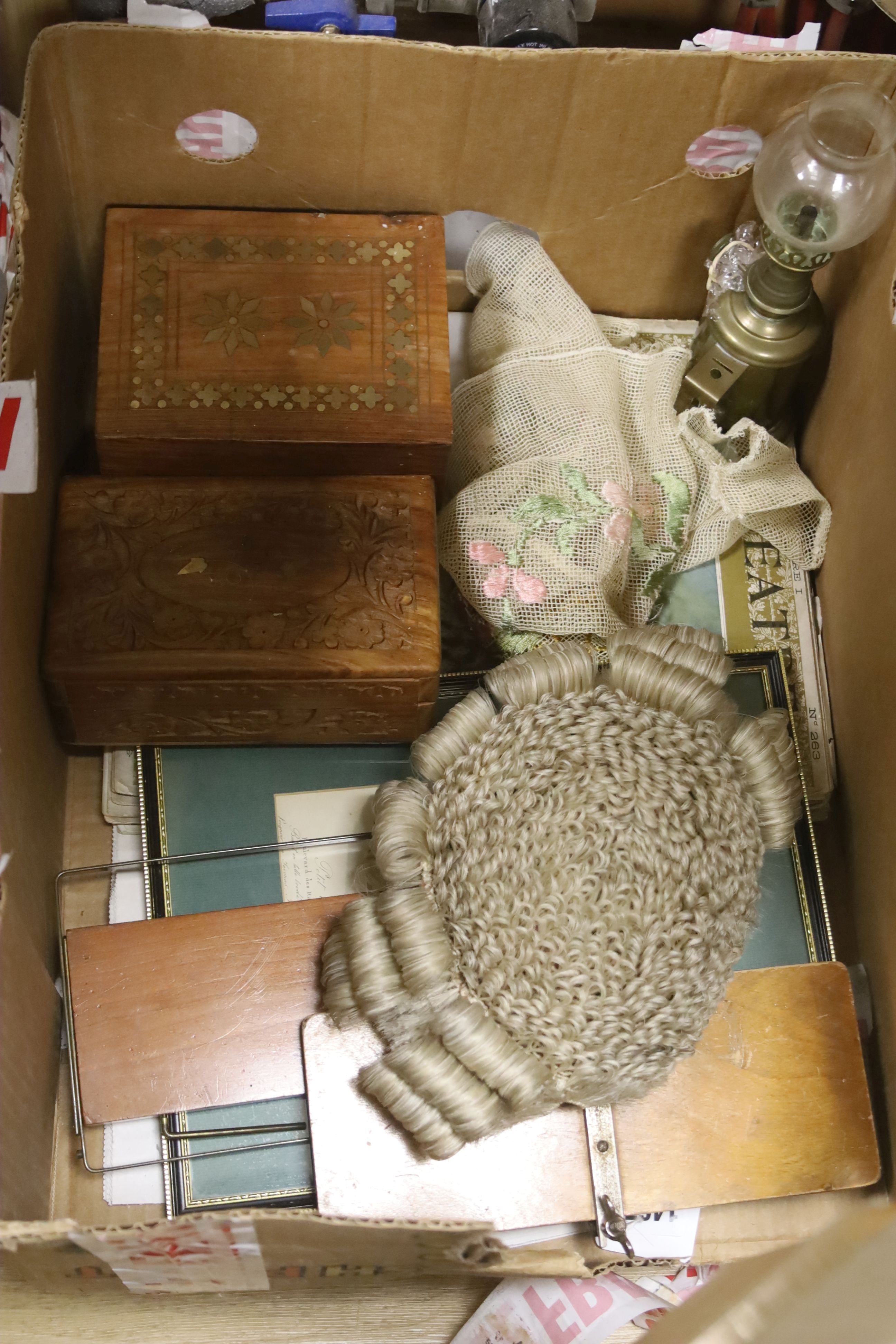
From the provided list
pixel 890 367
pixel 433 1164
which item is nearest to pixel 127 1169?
pixel 433 1164

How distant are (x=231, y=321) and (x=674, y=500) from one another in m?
0.37

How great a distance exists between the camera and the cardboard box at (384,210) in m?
0.73

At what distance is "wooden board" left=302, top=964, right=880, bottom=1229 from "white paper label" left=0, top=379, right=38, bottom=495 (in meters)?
0.40

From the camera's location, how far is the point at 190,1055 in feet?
2.52

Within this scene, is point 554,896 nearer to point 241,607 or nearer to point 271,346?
point 241,607

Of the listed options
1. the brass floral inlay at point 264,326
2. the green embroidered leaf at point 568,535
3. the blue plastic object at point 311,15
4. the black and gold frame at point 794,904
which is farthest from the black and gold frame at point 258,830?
the blue plastic object at point 311,15

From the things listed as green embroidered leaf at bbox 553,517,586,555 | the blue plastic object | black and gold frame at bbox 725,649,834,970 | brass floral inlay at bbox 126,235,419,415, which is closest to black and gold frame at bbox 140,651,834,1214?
black and gold frame at bbox 725,649,834,970

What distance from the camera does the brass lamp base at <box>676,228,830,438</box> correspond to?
868 millimetres

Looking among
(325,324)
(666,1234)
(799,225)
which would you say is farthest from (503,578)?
(666,1234)

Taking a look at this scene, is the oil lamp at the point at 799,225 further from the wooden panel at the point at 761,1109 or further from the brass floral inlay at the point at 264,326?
the wooden panel at the point at 761,1109

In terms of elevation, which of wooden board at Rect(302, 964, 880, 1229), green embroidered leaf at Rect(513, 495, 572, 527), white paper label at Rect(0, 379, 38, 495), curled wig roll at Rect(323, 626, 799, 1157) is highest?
white paper label at Rect(0, 379, 38, 495)

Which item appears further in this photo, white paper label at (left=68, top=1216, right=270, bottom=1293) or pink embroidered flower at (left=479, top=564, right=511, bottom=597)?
pink embroidered flower at (left=479, top=564, right=511, bottom=597)

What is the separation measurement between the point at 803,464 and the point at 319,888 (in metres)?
0.55

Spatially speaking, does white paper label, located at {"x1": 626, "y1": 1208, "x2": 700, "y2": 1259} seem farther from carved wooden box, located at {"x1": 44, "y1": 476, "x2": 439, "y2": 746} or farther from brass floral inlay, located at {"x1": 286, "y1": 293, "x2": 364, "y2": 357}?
brass floral inlay, located at {"x1": 286, "y1": 293, "x2": 364, "y2": 357}
